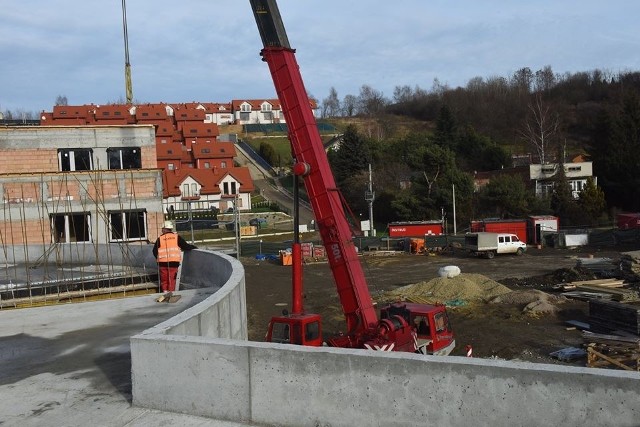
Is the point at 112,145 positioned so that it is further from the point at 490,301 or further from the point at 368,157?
the point at 368,157

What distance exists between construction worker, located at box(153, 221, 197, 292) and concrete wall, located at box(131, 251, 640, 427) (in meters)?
7.09

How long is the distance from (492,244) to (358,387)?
36291 millimetres

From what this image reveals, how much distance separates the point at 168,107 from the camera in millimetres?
126375

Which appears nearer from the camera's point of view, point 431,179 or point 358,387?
point 358,387

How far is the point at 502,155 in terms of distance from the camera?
7700 cm

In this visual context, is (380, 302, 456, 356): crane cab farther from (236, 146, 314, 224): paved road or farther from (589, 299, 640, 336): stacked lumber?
(236, 146, 314, 224): paved road

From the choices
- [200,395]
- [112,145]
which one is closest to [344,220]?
[200,395]

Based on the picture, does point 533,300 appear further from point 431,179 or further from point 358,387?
point 431,179

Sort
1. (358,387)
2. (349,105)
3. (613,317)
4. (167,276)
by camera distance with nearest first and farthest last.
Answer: (358,387) → (167,276) → (613,317) → (349,105)

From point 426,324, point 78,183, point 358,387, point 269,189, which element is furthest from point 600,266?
point 269,189

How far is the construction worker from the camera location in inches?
523

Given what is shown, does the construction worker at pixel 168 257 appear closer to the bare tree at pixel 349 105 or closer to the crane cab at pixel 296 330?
the crane cab at pixel 296 330

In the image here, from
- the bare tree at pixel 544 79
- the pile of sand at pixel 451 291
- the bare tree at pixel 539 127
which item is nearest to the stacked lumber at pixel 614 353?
the pile of sand at pixel 451 291

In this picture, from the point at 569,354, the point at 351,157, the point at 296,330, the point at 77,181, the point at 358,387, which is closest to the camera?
the point at 358,387
